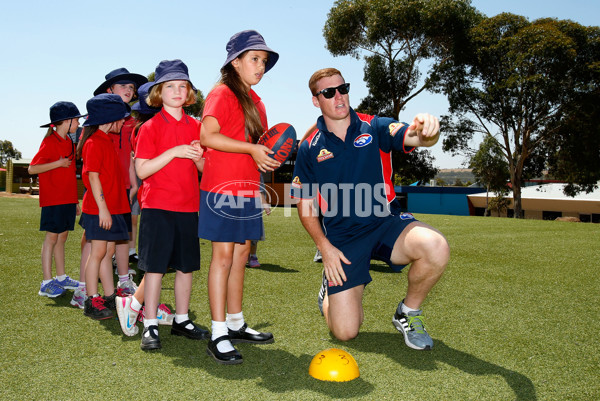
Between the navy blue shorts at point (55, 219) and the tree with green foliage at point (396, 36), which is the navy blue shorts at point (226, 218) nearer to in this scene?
the navy blue shorts at point (55, 219)

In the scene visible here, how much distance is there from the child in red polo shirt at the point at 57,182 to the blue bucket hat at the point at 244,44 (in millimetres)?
2559

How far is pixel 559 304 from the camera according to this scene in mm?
4879

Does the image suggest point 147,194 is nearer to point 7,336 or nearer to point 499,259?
point 7,336

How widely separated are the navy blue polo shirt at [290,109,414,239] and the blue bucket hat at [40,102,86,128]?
9.10ft

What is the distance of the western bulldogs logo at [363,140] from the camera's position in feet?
12.7

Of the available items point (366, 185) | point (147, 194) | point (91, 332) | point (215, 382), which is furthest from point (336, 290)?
point (91, 332)

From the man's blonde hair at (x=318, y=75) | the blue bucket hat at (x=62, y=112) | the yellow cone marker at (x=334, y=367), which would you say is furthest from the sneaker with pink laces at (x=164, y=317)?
the blue bucket hat at (x=62, y=112)

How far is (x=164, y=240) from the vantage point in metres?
3.64

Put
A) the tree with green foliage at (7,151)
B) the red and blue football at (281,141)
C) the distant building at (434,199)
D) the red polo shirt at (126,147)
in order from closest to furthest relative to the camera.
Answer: the red and blue football at (281,141) < the red polo shirt at (126,147) < the distant building at (434,199) < the tree with green foliage at (7,151)

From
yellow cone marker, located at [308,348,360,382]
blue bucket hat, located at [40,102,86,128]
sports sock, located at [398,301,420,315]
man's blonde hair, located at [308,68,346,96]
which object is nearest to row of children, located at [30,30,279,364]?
man's blonde hair, located at [308,68,346,96]

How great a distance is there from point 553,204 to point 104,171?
5325cm

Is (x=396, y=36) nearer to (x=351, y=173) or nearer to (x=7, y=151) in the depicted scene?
(x=351, y=173)

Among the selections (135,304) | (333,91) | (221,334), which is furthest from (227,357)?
(333,91)

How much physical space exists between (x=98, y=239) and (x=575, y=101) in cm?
3095
